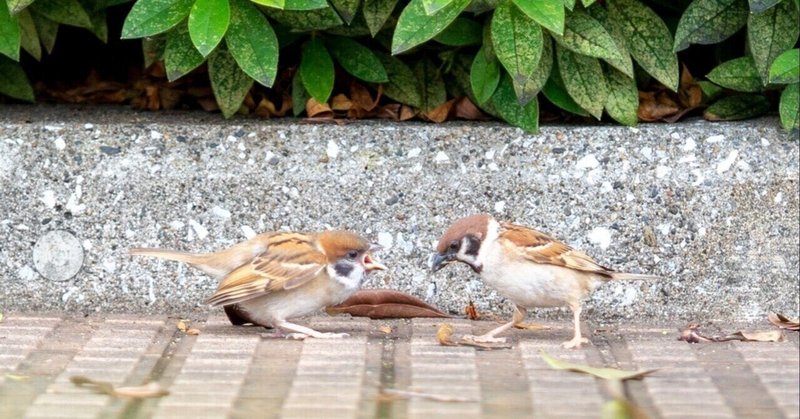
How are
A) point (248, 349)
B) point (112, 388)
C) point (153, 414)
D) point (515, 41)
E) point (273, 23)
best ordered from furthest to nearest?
point (273, 23) → point (515, 41) → point (248, 349) → point (112, 388) → point (153, 414)

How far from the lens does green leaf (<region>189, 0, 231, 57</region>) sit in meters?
6.04

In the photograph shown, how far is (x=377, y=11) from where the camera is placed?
6.54 m

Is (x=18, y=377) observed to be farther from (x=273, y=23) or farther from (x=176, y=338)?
(x=273, y=23)

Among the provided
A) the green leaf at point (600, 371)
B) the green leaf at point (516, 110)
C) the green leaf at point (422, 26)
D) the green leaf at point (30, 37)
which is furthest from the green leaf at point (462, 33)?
the green leaf at point (30, 37)

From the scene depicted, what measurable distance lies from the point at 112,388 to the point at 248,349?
84 centimetres

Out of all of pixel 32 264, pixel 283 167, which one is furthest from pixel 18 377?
pixel 283 167

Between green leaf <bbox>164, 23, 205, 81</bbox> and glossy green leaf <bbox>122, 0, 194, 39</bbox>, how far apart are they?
229 mm

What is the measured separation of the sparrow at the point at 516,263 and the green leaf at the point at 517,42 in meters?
0.71

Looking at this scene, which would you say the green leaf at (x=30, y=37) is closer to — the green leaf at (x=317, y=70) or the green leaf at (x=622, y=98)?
the green leaf at (x=317, y=70)

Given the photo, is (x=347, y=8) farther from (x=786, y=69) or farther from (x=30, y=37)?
(x=786, y=69)

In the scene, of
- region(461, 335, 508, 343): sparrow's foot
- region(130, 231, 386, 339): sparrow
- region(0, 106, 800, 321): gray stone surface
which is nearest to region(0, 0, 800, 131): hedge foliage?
region(0, 106, 800, 321): gray stone surface

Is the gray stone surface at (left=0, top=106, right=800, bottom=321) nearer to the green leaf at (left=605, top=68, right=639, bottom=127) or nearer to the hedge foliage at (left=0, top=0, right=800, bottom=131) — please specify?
the green leaf at (left=605, top=68, right=639, bottom=127)

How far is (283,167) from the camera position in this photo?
21.6 feet

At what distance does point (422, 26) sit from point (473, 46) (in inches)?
35.0
